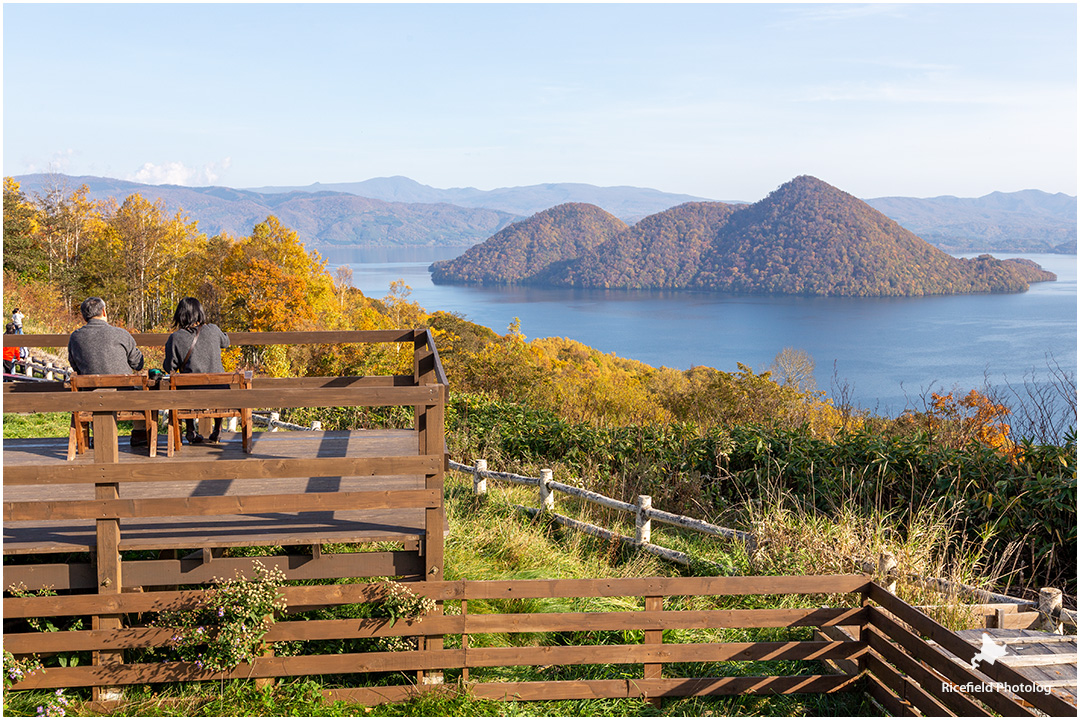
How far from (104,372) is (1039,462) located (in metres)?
8.47

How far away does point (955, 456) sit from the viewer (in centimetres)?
748

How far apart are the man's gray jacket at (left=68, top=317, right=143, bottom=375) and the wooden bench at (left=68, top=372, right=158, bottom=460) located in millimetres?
210

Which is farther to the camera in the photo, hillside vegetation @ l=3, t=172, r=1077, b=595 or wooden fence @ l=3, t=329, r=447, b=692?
hillside vegetation @ l=3, t=172, r=1077, b=595

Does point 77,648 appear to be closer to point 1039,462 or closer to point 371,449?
point 371,449

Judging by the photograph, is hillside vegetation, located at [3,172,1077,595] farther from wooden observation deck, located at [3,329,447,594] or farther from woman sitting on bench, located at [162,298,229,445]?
woman sitting on bench, located at [162,298,229,445]

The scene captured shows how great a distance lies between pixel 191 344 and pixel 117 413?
31.8 inches

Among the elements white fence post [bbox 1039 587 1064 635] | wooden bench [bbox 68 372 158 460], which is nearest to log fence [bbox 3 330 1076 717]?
wooden bench [bbox 68 372 158 460]

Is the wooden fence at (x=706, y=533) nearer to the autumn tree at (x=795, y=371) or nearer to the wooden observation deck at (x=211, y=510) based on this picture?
the wooden observation deck at (x=211, y=510)

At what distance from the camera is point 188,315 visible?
239 inches

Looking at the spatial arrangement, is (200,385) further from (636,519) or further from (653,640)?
(636,519)

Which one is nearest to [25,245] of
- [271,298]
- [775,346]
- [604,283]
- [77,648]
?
[271,298]

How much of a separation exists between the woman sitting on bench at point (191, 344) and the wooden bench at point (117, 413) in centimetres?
28

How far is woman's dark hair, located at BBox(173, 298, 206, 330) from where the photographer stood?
6.05m

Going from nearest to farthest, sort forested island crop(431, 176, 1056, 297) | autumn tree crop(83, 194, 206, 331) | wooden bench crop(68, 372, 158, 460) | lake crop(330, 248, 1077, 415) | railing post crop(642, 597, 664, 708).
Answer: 1. railing post crop(642, 597, 664, 708)
2. wooden bench crop(68, 372, 158, 460)
3. autumn tree crop(83, 194, 206, 331)
4. lake crop(330, 248, 1077, 415)
5. forested island crop(431, 176, 1056, 297)
